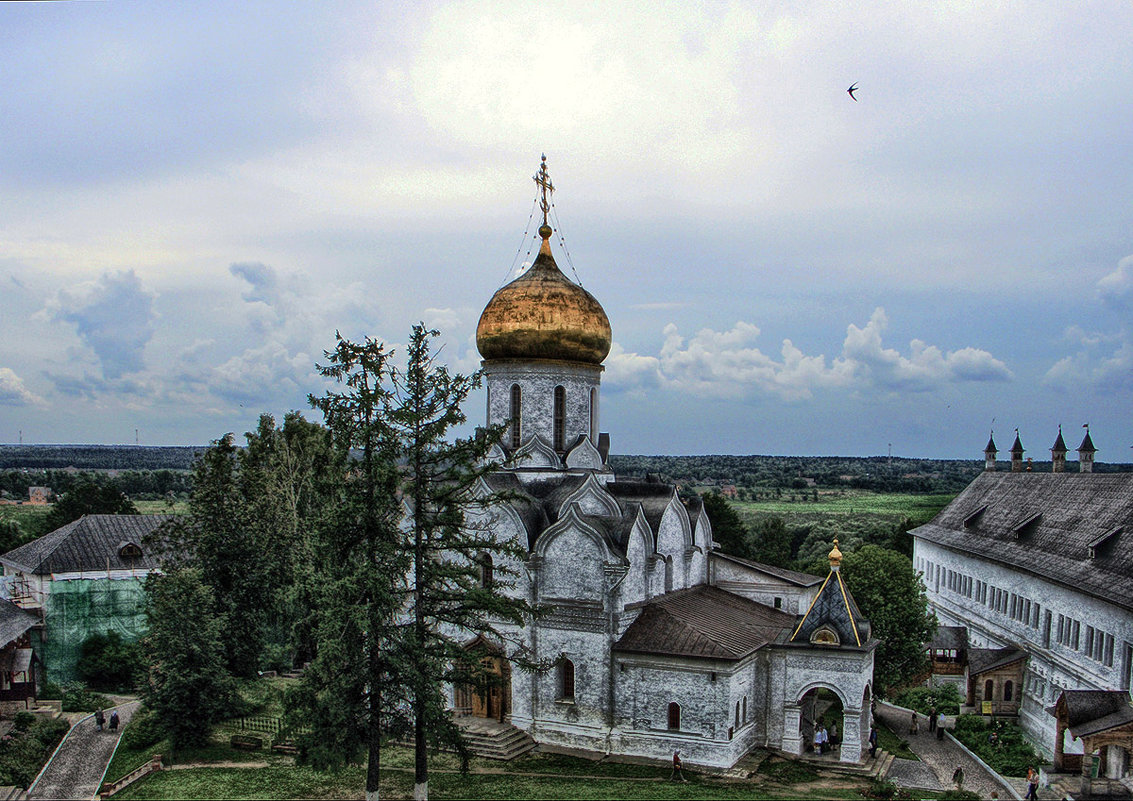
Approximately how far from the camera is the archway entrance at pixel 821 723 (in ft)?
82.0

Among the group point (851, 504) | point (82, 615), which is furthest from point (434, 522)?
point (851, 504)

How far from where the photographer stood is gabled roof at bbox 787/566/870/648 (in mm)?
24594

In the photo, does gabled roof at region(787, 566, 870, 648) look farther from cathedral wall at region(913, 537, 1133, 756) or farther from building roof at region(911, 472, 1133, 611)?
building roof at region(911, 472, 1133, 611)

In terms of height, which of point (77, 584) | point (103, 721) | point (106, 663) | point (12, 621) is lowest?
point (103, 721)

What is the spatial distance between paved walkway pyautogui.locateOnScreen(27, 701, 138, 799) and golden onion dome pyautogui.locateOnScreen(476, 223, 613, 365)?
53.8 feet

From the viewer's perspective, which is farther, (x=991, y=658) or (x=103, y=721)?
(x=991, y=658)

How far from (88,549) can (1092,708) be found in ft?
119

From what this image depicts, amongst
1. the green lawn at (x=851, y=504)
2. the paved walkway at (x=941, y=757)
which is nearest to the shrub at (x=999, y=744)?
the paved walkway at (x=941, y=757)

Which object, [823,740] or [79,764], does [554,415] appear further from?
[79,764]

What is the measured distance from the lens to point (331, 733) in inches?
753

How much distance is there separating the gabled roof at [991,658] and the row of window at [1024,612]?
115cm

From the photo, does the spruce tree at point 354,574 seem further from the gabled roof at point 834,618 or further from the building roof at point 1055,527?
the building roof at point 1055,527

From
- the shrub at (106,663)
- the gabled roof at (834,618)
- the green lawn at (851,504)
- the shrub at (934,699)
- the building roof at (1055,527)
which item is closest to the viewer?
the gabled roof at (834,618)

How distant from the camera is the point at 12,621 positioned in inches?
1276
